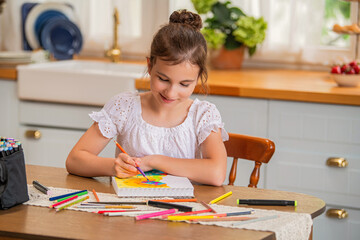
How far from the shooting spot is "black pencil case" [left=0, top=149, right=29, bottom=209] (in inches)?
51.1

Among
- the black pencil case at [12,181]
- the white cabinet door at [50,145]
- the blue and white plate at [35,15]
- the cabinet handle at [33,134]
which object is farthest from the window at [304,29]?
the black pencil case at [12,181]

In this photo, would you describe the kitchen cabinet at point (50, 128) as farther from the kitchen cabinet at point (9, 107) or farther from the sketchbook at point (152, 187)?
the sketchbook at point (152, 187)

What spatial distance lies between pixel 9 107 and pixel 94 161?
154 cm

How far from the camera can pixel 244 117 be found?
2.58m

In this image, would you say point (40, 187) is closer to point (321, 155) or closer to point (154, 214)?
point (154, 214)

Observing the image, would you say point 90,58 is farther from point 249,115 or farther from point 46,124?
point 249,115

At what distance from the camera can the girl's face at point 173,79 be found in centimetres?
162

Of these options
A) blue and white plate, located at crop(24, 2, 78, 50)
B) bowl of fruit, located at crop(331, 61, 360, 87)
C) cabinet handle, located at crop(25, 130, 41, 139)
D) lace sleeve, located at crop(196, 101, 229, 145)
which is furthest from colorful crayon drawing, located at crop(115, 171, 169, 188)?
blue and white plate, located at crop(24, 2, 78, 50)

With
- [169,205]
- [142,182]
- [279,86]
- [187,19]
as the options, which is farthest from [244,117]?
[169,205]

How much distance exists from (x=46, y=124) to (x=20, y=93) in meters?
0.20

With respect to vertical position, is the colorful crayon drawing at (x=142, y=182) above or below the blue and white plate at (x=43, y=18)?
below

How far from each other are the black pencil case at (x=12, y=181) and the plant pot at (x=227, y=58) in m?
1.92

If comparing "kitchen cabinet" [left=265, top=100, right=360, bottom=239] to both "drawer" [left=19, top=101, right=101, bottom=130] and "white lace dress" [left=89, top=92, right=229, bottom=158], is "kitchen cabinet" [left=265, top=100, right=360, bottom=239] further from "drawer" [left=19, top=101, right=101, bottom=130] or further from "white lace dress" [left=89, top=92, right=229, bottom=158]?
"drawer" [left=19, top=101, right=101, bottom=130]

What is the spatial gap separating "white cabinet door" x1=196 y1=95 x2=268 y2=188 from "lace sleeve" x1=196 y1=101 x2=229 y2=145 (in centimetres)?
73
